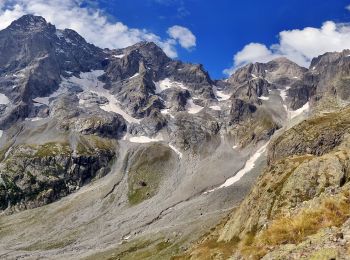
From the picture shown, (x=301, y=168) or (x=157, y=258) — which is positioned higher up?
(x=301, y=168)

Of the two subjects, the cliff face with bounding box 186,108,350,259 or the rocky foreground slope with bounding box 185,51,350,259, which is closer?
the rocky foreground slope with bounding box 185,51,350,259

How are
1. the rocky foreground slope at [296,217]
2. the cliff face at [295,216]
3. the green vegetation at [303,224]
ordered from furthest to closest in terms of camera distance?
1. the green vegetation at [303,224]
2. the cliff face at [295,216]
3. the rocky foreground slope at [296,217]

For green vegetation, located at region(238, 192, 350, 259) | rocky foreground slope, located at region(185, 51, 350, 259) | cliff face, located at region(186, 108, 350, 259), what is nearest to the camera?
rocky foreground slope, located at region(185, 51, 350, 259)

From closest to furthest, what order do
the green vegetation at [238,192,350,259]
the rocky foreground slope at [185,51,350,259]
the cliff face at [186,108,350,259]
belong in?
the rocky foreground slope at [185,51,350,259] < the cliff face at [186,108,350,259] < the green vegetation at [238,192,350,259]

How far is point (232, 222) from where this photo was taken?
9000 centimetres

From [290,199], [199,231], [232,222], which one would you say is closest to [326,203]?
[290,199]

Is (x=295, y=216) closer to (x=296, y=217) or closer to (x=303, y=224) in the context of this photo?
(x=296, y=217)

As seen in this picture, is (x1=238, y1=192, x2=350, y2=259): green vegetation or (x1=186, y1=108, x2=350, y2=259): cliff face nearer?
(x1=186, y1=108, x2=350, y2=259): cliff face

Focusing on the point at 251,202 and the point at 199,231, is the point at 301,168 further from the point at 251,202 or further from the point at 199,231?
the point at 199,231

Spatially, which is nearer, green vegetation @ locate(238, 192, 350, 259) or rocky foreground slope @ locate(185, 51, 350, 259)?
rocky foreground slope @ locate(185, 51, 350, 259)

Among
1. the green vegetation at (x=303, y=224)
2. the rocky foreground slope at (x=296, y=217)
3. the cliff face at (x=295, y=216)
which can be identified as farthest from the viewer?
the green vegetation at (x=303, y=224)

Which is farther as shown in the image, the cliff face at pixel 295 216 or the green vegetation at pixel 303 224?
the green vegetation at pixel 303 224

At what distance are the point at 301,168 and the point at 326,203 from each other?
59562 millimetres

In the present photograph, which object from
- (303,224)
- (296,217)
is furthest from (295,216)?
(303,224)
